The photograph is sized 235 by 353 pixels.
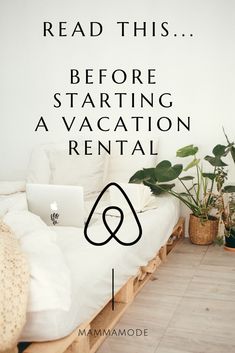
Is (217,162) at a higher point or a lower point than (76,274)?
higher

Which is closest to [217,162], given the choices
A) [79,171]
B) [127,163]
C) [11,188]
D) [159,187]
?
[159,187]

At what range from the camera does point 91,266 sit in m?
1.75

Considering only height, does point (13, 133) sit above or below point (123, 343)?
above

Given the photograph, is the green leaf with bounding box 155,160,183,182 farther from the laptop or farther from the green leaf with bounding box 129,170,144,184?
the laptop

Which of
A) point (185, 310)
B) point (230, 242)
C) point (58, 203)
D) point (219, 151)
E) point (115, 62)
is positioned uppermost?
point (115, 62)

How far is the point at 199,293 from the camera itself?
7.77ft

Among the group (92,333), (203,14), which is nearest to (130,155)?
(203,14)

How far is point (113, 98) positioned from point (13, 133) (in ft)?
3.23

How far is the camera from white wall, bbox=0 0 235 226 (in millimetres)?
3332

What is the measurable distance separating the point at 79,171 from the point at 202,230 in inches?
38.9

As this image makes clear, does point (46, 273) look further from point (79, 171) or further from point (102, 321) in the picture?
point (79, 171)

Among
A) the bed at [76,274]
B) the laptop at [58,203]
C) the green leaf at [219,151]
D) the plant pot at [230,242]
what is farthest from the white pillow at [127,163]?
the laptop at [58,203]

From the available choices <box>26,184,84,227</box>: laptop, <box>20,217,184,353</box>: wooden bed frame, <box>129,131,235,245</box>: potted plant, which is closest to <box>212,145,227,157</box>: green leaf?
<box>129,131,235,245</box>: potted plant

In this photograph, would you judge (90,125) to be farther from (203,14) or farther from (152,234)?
(152,234)
